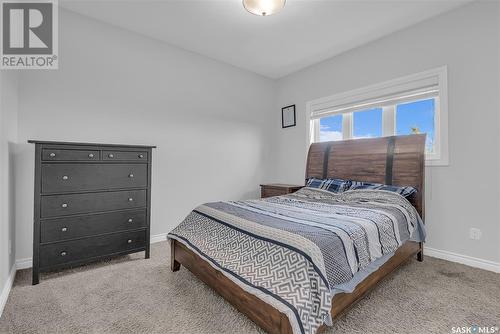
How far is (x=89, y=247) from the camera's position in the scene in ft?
7.50

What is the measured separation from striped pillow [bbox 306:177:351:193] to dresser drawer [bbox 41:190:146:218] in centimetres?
211

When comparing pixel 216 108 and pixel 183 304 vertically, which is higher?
pixel 216 108

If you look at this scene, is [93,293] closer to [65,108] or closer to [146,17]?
[65,108]

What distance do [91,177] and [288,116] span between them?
10.3 ft

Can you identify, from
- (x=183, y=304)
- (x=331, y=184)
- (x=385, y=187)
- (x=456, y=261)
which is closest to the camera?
(x=183, y=304)

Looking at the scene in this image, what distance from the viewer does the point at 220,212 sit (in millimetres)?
2078

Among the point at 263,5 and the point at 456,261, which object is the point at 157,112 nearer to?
the point at 263,5

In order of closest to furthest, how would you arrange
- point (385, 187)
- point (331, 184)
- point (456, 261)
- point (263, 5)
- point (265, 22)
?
point (263, 5), point (456, 261), point (385, 187), point (265, 22), point (331, 184)

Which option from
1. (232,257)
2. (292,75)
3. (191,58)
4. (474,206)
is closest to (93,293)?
(232,257)

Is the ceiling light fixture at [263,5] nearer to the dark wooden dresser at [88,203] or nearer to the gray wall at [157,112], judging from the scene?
the gray wall at [157,112]

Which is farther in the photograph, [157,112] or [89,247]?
[157,112]

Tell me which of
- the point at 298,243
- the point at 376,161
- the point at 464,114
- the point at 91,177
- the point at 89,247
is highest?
the point at 464,114

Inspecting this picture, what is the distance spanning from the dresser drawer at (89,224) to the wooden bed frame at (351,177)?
0.58 metres

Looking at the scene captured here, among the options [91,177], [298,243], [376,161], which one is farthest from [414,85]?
[91,177]
